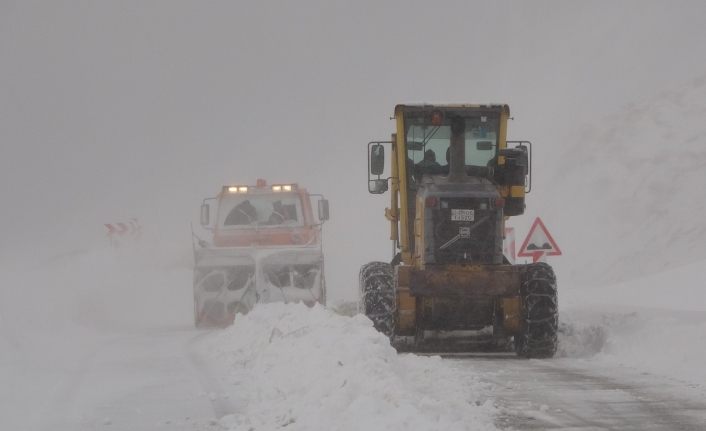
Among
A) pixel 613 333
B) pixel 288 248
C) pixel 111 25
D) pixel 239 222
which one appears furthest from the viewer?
pixel 111 25

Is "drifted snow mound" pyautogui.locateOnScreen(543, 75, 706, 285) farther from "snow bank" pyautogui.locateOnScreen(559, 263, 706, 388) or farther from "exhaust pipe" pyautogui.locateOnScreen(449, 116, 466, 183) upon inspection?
"exhaust pipe" pyautogui.locateOnScreen(449, 116, 466, 183)

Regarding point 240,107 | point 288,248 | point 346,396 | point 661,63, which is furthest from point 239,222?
point 240,107

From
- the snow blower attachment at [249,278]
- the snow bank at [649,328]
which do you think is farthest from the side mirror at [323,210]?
the snow bank at [649,328]

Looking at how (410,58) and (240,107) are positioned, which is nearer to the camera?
(410,58)

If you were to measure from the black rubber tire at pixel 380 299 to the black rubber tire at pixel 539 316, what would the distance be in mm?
1417

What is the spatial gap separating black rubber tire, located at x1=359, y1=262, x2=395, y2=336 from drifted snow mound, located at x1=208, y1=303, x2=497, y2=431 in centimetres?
62

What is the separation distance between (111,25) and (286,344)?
254 feet

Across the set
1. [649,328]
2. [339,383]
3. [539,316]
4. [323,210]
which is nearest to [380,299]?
[539,316]

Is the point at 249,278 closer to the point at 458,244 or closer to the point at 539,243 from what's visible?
the point at 539,243

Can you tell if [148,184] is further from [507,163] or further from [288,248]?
[507,163]

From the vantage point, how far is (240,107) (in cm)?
7125

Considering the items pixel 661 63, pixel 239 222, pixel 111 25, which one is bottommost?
pixel 239 222

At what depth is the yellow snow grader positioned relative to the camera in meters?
11.4

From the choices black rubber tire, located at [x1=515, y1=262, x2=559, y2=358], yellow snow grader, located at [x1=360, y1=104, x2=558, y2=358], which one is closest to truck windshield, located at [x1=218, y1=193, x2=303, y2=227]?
yellow snow grader, located at [x1=360, y1=104, x2=558, y2=358]
